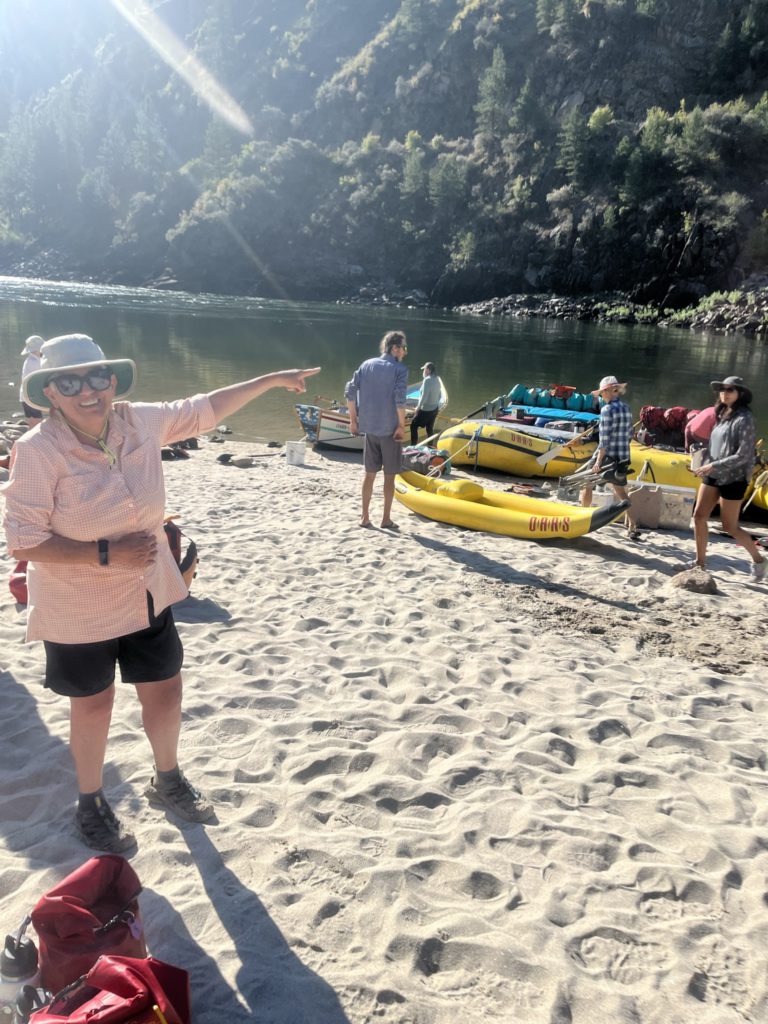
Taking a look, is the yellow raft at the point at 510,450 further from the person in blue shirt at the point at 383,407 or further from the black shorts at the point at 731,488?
the black shorts at the point at 731,488

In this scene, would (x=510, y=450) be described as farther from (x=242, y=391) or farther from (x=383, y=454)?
(x=242, y=391)

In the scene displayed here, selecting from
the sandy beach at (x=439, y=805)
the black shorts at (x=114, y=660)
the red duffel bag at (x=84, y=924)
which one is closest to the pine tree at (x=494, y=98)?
the sandy beach at (x=439, y=805)

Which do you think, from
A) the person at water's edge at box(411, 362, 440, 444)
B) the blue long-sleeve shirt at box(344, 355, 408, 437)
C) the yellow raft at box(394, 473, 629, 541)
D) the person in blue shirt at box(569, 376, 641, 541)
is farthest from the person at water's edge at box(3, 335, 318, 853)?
the person at water's edge at box(411, 362, 440, 444)

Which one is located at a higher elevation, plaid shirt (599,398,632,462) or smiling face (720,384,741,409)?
smiling face (720,384,741,409)

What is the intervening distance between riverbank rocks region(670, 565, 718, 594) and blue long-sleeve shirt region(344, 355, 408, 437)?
312 cm

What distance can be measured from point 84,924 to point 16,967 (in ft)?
0.87

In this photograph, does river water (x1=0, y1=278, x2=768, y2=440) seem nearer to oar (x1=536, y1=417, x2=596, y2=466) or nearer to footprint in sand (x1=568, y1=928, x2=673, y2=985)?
oar (x1=536, y1=417, x2=596, y2=466)

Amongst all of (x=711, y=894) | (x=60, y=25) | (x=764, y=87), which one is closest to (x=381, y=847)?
(x=711, y=894)

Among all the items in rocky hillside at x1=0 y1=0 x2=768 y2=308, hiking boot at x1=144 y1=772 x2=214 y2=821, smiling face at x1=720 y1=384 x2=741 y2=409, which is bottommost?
hiking boot at x1=144 y1=772 x2=214 y2=821

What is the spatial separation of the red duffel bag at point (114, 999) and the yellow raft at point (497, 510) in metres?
6.08

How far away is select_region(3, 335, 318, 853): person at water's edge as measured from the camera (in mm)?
2279

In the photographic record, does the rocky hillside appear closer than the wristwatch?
No

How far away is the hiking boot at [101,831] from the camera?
9.05 feet

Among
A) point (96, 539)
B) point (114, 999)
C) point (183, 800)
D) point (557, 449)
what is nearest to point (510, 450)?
point (557, 449)
